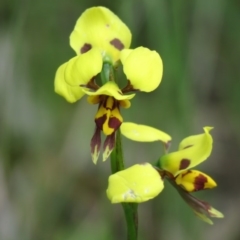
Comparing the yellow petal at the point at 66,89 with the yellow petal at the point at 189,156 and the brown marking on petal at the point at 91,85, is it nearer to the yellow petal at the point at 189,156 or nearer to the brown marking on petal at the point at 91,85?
the brown marking on petal at the point at 91,85

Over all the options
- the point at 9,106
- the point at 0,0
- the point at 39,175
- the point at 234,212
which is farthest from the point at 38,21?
the point at 234,212

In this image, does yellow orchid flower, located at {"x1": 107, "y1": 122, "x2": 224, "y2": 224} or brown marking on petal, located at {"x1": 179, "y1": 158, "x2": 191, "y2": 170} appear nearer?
yellow orchid flower, located at {"x1": 107, "y1": 122, "x2": 224, "y2": 224}

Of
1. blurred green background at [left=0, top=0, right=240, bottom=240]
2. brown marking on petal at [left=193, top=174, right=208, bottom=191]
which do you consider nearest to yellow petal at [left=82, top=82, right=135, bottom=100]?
brown marking on petal at [left=193, top=174, right=208, bottom=191]

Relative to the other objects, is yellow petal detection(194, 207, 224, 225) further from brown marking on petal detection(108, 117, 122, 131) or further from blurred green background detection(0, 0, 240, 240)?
blurred green background detection(0, 0, 240, 240)

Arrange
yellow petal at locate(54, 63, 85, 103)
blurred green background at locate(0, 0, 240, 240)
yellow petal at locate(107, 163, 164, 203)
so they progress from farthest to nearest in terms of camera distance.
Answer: blurred green background at locate(0, 0, 240, 240) → yellow petal at locate(54, 63, 85, 103) → yellow petal at locate(107, 163, 164, 203)

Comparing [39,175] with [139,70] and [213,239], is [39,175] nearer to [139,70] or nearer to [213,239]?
[213,239]

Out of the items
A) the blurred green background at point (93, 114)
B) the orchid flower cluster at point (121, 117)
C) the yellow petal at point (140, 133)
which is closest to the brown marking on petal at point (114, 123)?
the orchid flower cluster at point (121, 117)

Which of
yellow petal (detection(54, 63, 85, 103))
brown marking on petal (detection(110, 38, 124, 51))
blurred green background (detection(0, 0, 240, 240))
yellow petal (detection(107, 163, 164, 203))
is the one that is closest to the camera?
yellow petal (detection(107, 163, 164, 203))
